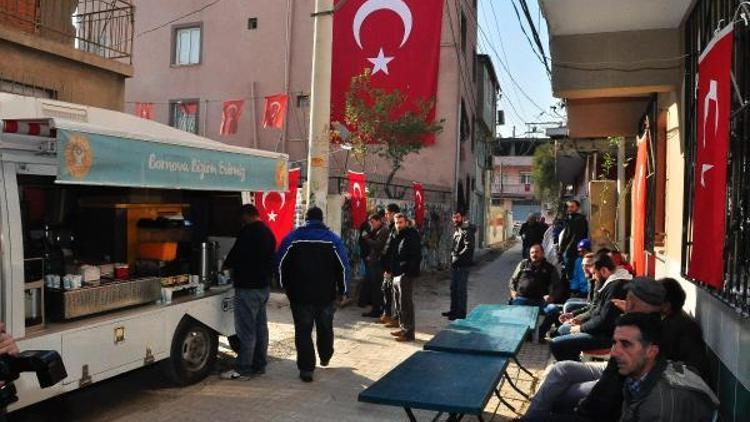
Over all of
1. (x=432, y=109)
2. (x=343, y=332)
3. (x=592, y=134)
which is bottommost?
(x=343, y=332)

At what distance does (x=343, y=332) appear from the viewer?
9.07 meters

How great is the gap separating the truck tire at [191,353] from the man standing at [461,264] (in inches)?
167

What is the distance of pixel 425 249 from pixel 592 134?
22.2 ft

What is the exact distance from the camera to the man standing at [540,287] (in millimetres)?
8539

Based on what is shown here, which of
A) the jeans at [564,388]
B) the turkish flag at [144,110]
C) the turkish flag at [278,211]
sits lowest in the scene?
the jeans at [564,388]

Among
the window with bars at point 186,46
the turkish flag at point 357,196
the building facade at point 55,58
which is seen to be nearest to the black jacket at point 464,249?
the turkish flag at point 357,196

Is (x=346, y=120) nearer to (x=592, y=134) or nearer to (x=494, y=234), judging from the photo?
(x=592, y=134)

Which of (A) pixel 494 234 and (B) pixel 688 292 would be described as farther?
(A) pixel 494 234

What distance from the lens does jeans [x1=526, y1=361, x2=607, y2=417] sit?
4.38m

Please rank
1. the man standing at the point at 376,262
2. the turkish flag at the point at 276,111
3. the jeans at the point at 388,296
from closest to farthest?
the jeans at the point at 388,296 → the man standing at the point at 376,262 → the turkish flag at the point at 276,111

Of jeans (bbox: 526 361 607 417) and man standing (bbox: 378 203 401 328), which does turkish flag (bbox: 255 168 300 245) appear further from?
jeans (bbox: 526 361 607 417)

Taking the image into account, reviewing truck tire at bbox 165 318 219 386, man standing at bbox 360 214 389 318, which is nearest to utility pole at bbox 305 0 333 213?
man standing at bbox 360 214 389 318

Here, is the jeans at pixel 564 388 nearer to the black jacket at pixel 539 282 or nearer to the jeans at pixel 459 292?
the black jacket at pixel 539 282

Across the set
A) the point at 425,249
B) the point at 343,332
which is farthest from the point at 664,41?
the point at 425,249
